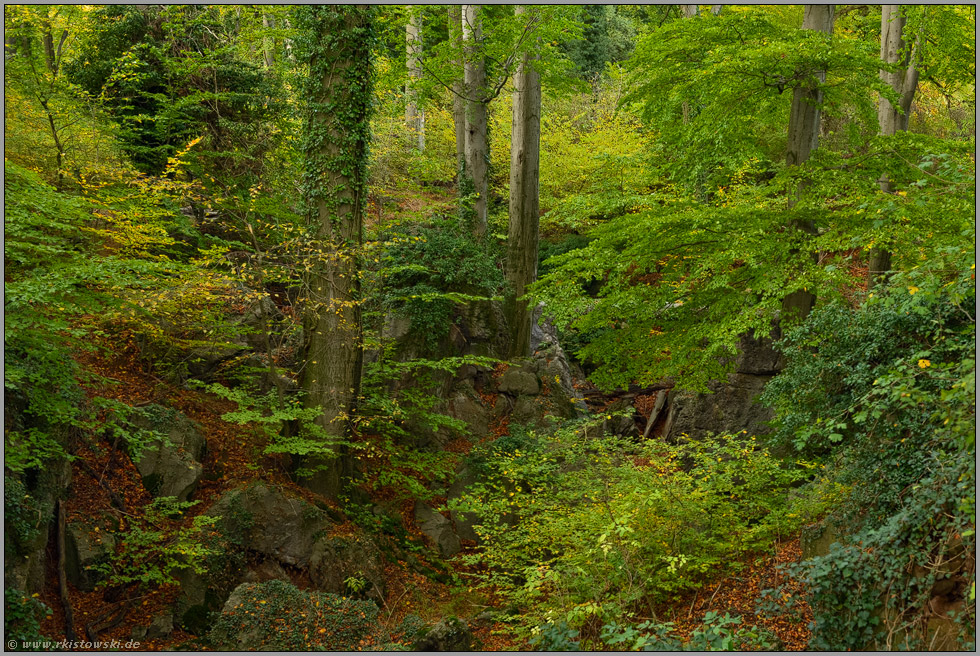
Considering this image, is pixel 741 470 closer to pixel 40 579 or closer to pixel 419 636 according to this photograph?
pixel 419 636

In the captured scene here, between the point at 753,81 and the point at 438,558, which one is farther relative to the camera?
the point at 438,558

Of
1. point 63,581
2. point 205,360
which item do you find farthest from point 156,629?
point 205,360

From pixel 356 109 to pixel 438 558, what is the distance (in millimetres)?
7259

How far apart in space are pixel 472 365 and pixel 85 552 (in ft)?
28.0

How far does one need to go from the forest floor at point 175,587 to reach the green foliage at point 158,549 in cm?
19

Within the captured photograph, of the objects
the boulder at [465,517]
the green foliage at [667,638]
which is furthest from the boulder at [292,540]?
the green foliage at [667,638]

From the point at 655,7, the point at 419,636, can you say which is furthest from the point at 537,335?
the point at 655,7

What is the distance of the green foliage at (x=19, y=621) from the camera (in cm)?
491

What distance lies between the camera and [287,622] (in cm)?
642

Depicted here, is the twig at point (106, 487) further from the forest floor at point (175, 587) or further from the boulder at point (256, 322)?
the boulder at point (256, 322)

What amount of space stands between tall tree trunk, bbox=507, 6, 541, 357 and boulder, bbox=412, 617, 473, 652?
8230 millimetres

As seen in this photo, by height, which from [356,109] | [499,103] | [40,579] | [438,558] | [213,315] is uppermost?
[499,103]

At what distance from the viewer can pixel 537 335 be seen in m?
16.0

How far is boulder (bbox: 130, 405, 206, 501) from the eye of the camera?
7.88 meters
